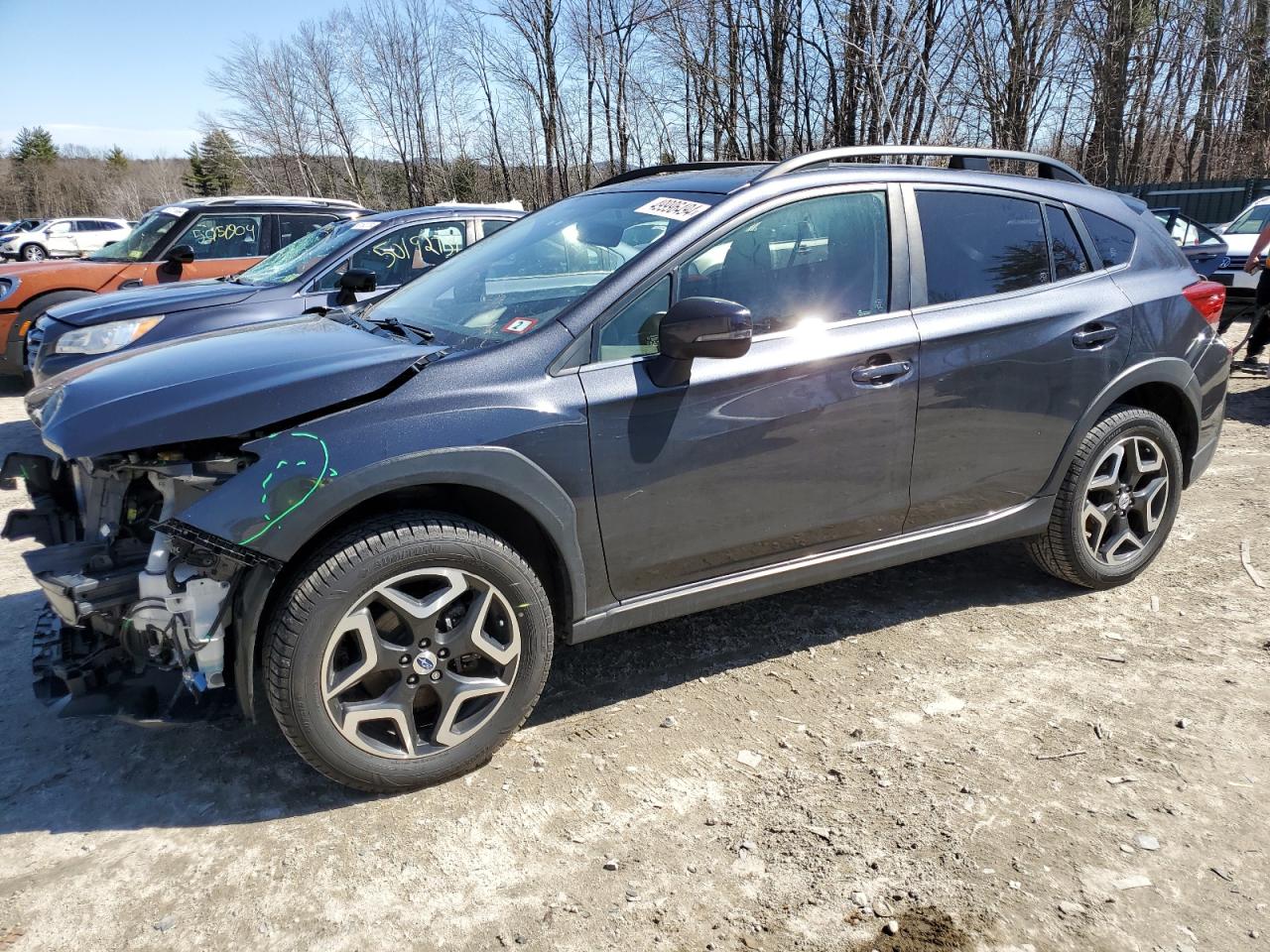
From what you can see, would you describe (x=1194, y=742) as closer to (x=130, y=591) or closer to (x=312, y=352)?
Answer: (x=312, y=352)

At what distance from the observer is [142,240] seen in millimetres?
9016

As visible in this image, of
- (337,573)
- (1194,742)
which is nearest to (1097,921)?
(1194,742)

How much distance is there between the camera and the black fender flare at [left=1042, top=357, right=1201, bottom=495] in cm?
365

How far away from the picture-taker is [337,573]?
7.93ft

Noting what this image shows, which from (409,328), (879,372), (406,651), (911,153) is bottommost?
(406,651)

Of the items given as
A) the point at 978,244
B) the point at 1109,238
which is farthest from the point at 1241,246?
the point at 978,244

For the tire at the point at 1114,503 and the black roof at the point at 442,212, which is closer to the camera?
A: the tire at the point at 1114,503

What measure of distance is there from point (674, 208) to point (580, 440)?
1.02 metres

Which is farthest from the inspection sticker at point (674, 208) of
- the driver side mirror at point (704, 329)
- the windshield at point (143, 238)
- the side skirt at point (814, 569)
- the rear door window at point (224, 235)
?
the windshield at point (143, 238)

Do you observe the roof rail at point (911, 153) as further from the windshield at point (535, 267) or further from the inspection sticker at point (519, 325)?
the inspection sticker at point (519, 325)

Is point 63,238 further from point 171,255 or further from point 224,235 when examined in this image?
point 171,255

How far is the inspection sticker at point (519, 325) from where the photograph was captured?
284 cm

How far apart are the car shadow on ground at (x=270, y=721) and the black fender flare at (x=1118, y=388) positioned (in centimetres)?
66

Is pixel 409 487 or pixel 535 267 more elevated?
pixel 535 267
